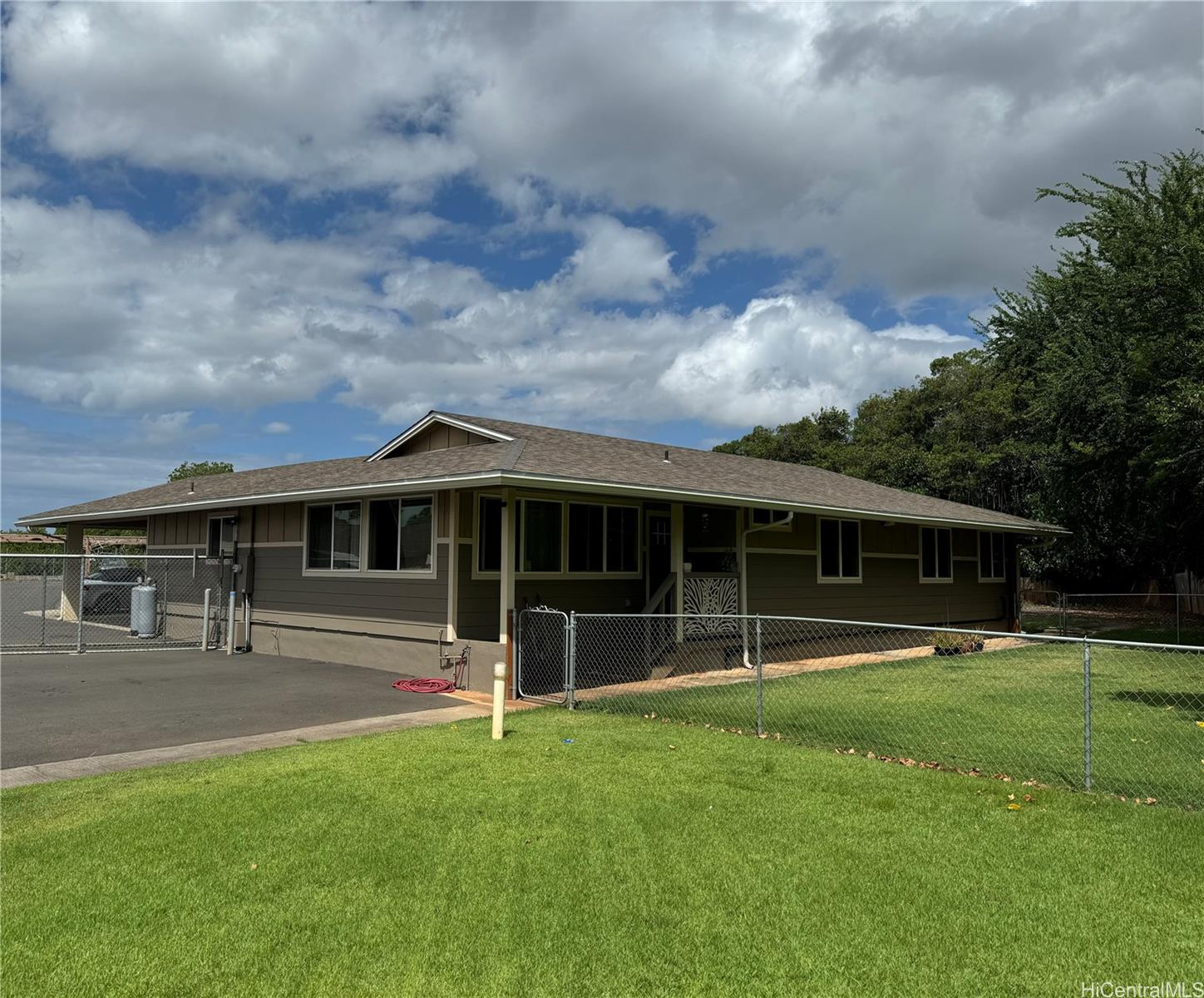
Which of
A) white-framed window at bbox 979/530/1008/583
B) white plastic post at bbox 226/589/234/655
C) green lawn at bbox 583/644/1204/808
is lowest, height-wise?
green lawn at bbox 583/644/1204/808

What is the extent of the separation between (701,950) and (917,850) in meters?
1.85

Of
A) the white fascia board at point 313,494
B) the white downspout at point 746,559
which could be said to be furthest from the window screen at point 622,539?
the white fascia board at point 313,494

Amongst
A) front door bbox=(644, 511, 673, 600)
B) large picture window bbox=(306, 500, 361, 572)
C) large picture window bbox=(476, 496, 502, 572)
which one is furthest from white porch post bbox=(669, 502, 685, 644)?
large picture window bbox=(306, 500, 361, 572)

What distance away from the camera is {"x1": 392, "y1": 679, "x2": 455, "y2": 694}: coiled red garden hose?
11.6m

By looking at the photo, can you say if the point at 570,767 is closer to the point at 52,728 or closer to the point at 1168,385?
the point at 52,728

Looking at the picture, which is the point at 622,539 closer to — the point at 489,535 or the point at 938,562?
the point at 489,535

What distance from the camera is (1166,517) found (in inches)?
894

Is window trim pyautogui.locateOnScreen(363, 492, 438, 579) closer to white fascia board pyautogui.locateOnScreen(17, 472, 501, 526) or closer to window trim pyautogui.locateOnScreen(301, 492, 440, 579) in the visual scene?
window trim pyautogui.locateOnScreen(301, 492, 440, 579)

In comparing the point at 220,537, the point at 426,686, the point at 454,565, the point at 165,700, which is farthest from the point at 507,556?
the point at 220,537

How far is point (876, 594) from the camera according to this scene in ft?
59.7

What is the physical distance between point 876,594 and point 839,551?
1551mm

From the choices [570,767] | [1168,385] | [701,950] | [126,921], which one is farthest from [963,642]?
[126,921]

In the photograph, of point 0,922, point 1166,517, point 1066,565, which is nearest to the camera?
point 0,922

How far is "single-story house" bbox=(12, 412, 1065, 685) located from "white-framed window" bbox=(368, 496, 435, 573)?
30 mm
